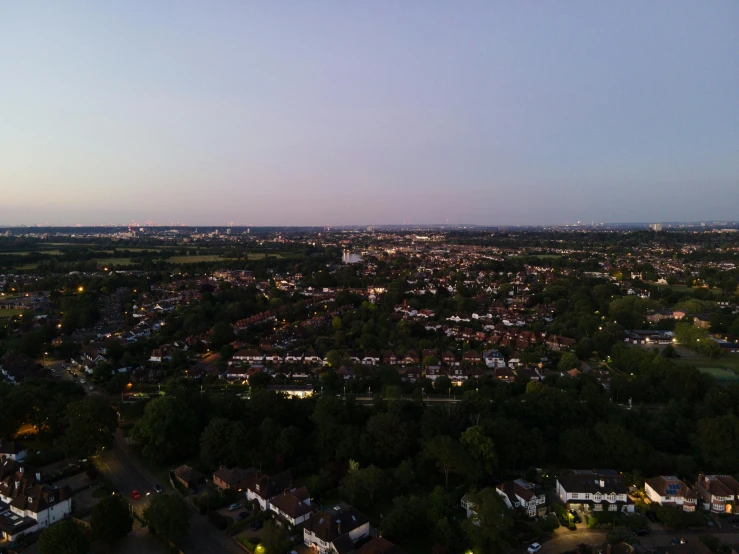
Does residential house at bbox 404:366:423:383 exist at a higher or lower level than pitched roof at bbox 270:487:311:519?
higher

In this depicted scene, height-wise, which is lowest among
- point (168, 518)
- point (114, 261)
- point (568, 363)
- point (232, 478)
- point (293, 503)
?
point (232, 478)

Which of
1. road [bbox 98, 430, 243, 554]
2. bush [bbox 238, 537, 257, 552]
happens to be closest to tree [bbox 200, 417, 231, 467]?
road [bbox 98, 430, 243, 554]

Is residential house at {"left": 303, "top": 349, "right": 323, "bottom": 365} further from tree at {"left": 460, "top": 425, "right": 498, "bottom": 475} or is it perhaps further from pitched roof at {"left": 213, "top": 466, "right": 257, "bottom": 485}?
tree at {"left": 460, "top": 425, "right": 498, "bottom": 475}

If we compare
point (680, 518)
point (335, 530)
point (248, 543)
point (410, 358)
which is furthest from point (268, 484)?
point (410, 358)

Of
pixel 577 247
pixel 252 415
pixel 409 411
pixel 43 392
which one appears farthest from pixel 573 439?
pixel 577 247

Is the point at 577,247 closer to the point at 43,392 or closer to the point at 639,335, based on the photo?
the point at 639,335

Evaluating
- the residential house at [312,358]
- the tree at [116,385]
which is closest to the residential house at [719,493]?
the residential house at [312,358]

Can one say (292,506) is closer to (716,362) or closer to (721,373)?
(721,373)
